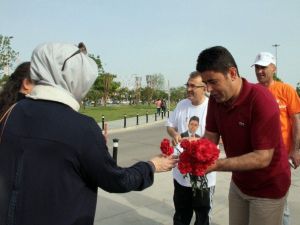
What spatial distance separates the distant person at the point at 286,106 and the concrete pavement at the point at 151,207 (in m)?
1.32

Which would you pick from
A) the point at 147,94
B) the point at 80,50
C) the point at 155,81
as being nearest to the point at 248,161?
the point at 80,50

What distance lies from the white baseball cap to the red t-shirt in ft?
6.02

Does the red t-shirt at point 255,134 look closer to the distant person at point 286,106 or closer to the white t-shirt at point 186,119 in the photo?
the white t-shirt at point 186,119

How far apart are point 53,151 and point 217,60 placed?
4.59 ft

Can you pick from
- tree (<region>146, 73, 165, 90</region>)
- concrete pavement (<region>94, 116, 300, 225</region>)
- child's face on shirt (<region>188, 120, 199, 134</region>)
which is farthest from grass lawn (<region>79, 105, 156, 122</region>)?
tree (<region>146, 73, 165, 90</region>)

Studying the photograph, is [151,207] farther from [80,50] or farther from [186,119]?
[80,50]

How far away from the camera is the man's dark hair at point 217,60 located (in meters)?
2.95

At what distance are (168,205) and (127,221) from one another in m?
0.95

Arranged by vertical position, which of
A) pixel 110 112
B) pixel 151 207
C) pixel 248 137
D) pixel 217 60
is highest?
pixel 217 60

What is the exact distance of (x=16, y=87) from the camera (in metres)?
3.72

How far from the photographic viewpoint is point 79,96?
2.21 metres

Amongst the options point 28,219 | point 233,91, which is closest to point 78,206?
point 28,219

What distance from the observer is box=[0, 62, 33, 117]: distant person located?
360 cm

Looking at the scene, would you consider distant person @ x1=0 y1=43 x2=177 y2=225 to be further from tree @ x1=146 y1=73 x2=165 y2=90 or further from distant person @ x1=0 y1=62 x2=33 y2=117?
tree @ x1=146 y1=73 x2=165 y2=90
